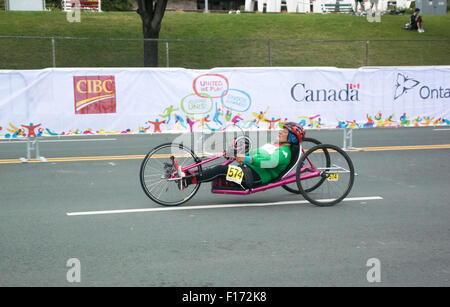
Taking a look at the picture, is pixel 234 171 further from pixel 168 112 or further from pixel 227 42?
pixel 227 42

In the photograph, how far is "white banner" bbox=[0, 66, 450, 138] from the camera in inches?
432

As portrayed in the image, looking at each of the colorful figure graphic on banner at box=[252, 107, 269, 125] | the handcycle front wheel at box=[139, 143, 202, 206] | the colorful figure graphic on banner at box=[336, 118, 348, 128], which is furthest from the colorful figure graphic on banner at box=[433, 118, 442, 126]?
the handcycle front wheel at box=[139, 143, 202, 206]

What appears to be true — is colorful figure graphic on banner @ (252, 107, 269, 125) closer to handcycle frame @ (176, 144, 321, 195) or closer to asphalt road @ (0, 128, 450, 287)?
asphalt road @ (0, 128, 450, 287)

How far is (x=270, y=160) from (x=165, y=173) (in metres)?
1.39

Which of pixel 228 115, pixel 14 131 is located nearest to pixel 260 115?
pixel 228 115

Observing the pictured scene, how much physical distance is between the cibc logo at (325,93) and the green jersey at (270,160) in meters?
4.83

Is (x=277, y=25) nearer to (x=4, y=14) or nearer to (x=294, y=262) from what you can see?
(x=4, y=14)

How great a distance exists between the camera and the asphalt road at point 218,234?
16.6 ft

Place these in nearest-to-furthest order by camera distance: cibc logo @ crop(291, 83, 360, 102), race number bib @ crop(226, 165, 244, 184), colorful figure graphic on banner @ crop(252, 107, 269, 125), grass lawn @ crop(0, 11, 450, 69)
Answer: race number bib @ crop(226, 165, 244, 184)
colorful figure graphic on banner @ crop(252, 107, 269, 125)
cibc logo @ crop(291, 83, 360, 102)
grass lawn @ crop(0, 11, 450, 69)

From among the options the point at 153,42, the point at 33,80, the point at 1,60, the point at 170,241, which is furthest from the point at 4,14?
the point at 170,241

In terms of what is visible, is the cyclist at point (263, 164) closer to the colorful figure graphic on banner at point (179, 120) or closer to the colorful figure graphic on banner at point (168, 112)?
the colorful figure graphic on banner at point (179, 120)

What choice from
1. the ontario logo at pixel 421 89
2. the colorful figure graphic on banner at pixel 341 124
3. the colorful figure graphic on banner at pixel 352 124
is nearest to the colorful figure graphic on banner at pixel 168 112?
the colorful figure graphic on banner at pixel 341 124

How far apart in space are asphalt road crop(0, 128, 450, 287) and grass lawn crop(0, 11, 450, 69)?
15820 mm

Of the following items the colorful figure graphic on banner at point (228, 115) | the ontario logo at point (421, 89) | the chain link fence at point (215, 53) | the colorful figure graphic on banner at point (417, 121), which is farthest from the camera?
the chain link fence at point (215, 53)
